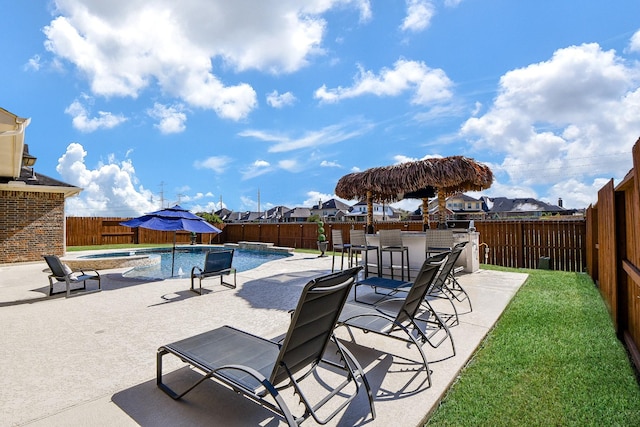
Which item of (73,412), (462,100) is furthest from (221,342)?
(462,100)

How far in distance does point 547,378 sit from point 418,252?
534cm

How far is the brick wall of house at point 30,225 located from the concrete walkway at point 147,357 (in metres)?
7.21

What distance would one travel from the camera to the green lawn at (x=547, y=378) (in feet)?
7.56

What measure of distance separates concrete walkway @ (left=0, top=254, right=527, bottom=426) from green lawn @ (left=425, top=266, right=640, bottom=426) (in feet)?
0.60

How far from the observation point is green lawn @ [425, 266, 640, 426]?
2.30 m

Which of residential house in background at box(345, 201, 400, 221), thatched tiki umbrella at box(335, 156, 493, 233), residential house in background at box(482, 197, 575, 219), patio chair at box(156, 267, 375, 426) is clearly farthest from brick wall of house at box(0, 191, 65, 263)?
residential house in background at box(482, 197, 575, 219)

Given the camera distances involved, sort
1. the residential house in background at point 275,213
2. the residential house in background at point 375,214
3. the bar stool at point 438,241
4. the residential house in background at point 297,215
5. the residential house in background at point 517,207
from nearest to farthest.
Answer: the bar stool at point 438,241, the residential house in background at point 375,214, the residential house in background at point 517,207, the residential house in background at point 297,215, the residential house in background at point 275,213

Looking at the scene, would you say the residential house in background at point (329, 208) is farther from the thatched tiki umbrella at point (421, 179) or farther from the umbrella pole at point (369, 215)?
the thatched tiki umbrella at point (421, 179)

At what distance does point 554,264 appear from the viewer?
33.4 ft

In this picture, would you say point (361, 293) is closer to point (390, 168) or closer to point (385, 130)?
point (390, 168)

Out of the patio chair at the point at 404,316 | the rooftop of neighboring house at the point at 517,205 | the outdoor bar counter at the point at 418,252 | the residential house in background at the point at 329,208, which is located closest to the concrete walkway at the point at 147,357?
the patio chair at the point at 404,316

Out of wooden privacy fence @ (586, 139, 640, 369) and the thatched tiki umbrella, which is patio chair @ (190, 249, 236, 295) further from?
wooden privacy fence @ (586, 139, 640, 369)

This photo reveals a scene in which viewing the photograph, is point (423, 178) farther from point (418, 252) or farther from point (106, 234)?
point (106, 234)

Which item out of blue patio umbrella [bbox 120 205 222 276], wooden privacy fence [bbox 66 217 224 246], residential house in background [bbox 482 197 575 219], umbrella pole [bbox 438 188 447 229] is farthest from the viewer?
residential house in background [bbox 482 197 575 219]
